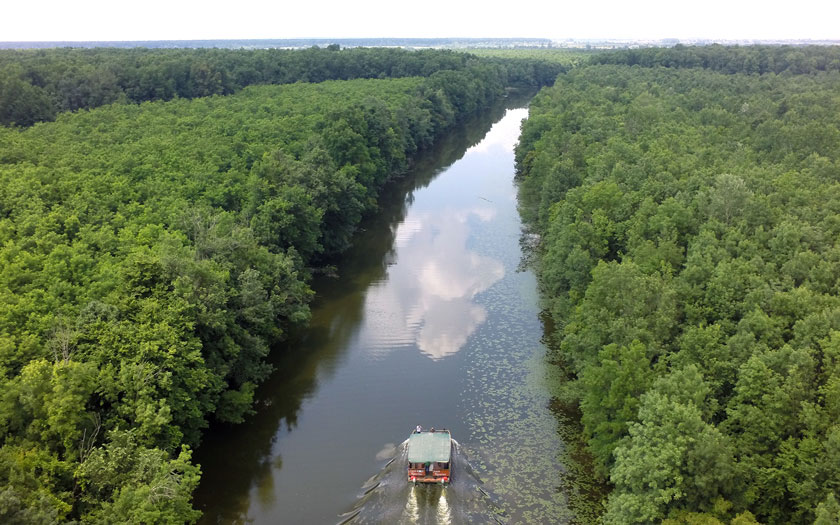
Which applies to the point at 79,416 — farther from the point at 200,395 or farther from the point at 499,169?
the point at 499,169

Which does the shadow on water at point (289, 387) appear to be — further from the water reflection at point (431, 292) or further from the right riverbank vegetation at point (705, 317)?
the right riverbank vegetation at point (705, 317)

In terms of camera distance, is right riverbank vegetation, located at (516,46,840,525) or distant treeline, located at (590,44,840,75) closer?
right riverbank vegetation, located at (516,46,840,525)

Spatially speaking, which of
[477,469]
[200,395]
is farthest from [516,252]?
[200,395]

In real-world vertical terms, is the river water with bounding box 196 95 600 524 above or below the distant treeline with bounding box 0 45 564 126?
below

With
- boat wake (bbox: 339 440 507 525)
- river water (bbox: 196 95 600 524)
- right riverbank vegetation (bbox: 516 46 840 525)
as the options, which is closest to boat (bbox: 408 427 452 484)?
boat wake (bbox: 339 440 507 525)

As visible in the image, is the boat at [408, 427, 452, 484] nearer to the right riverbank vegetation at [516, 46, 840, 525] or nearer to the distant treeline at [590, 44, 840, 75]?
the right riverbank vegetation at [516, 46, 840, 525]

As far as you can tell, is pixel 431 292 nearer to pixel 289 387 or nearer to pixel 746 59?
pixel 289 387

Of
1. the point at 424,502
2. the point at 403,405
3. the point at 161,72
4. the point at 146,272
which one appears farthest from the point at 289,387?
the point at 161,72
